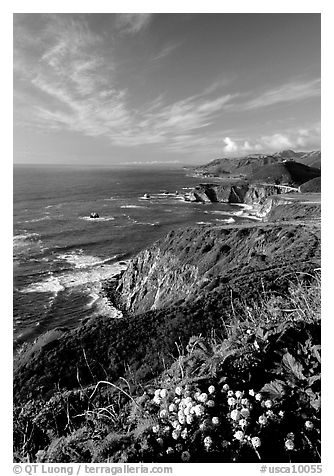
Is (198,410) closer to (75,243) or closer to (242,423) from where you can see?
(242,423)

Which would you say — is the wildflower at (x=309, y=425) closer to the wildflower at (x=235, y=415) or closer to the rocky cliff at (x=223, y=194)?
the wildflower at (x=235, y=415)

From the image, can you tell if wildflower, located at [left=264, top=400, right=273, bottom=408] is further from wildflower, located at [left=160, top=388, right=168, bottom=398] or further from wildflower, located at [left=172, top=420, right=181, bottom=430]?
wildflower, located at [left=160, top=388, right=168, bottom=398]

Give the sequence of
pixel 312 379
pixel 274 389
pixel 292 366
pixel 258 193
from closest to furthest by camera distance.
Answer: pixel 274 389 < pixel 312 379 < pixel 292 366 < pixel 258 193

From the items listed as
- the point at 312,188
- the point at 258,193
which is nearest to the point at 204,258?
the point at 312,188

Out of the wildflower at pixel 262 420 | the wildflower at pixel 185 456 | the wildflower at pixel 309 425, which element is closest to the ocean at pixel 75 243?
the wildflower at pixel 185 456

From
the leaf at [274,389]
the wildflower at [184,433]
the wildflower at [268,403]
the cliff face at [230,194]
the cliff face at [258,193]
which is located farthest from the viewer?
the cliff face at [230,194]
